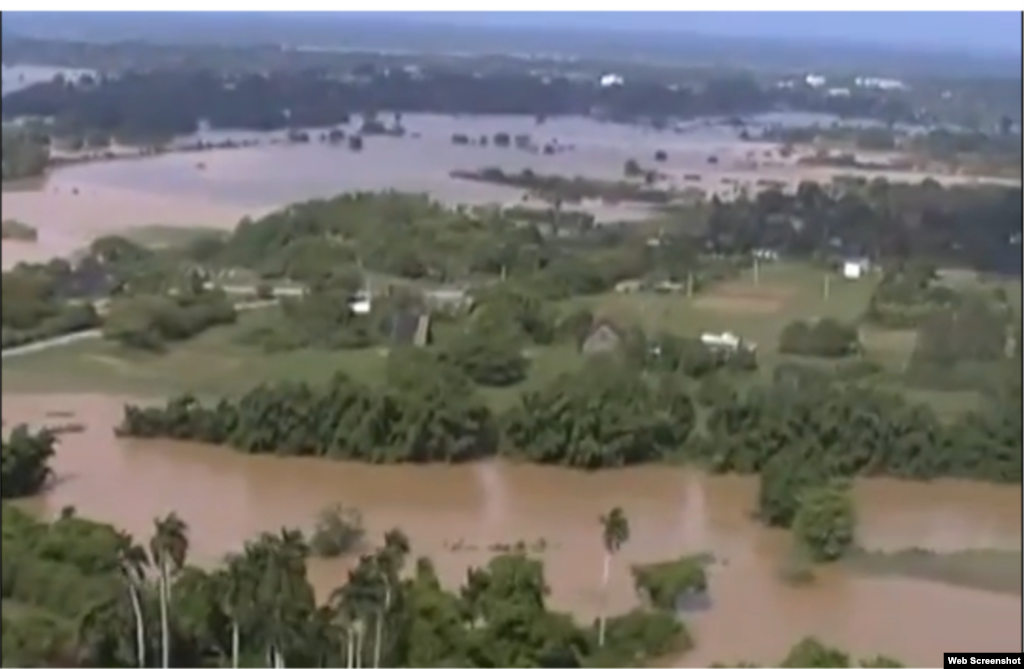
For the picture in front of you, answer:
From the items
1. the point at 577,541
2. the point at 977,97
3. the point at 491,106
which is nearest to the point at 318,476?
the point at 577,541

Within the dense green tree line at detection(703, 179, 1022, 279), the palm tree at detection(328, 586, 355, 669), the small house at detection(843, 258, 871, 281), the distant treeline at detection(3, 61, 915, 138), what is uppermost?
the distant treeline at detection(3, 61, 915, 138)

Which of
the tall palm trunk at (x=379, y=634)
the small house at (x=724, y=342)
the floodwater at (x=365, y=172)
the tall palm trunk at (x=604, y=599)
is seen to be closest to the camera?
the tall palm trunk at (x=379, y=634)

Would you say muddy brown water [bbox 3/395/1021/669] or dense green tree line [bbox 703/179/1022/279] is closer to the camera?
muddy brown water [bbox 3/395/1021/669]

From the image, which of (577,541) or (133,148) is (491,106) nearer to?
(133,148)

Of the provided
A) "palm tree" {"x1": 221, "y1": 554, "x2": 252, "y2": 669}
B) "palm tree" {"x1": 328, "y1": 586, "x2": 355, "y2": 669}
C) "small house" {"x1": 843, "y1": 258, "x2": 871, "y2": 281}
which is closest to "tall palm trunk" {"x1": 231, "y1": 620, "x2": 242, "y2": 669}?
"palm tree" {"x1": 221, "y1": 554, "x2": 252, "y2": 669}

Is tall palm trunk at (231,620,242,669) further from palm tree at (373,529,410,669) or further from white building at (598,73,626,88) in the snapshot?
white building at (598,73,626,88)

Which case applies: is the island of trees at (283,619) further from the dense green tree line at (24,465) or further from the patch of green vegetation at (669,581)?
the dense green tree line at (24,465)

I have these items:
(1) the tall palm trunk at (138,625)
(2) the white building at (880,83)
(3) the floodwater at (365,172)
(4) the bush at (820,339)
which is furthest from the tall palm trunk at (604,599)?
(3) the floodwater at (365,172)

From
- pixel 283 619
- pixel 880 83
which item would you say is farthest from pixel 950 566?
pixel 880 83
